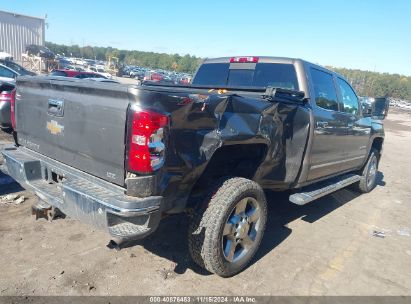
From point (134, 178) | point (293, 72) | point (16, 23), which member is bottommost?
point (134, 178)

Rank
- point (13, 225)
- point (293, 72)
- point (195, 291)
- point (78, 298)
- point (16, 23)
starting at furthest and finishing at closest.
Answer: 1. point (16, 23)
2. point (293, 72)
3. point (13, 225)
4. point (195, 291)
5. point (78, 298)

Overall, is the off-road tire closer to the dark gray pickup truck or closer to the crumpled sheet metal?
the dark gray pickup truck

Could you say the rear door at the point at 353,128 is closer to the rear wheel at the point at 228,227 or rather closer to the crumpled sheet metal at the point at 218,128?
Answer: the crumpled sheet metal at the point at 218,128

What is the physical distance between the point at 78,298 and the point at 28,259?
800mm

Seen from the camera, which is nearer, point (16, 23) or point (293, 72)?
point (293, 72)

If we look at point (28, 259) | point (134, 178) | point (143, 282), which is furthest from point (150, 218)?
point (28, 259)

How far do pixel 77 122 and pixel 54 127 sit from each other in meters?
0.39

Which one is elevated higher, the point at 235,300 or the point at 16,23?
the point at 16,23

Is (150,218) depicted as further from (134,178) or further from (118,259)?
(118,259)

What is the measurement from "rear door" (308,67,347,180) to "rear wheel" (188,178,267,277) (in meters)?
1.23

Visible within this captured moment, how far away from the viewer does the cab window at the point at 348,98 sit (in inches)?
204

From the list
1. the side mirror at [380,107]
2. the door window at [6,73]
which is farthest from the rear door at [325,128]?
the door window at [6,73]

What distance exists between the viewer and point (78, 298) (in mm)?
2809

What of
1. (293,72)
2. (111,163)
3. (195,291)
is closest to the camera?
(111,163)
